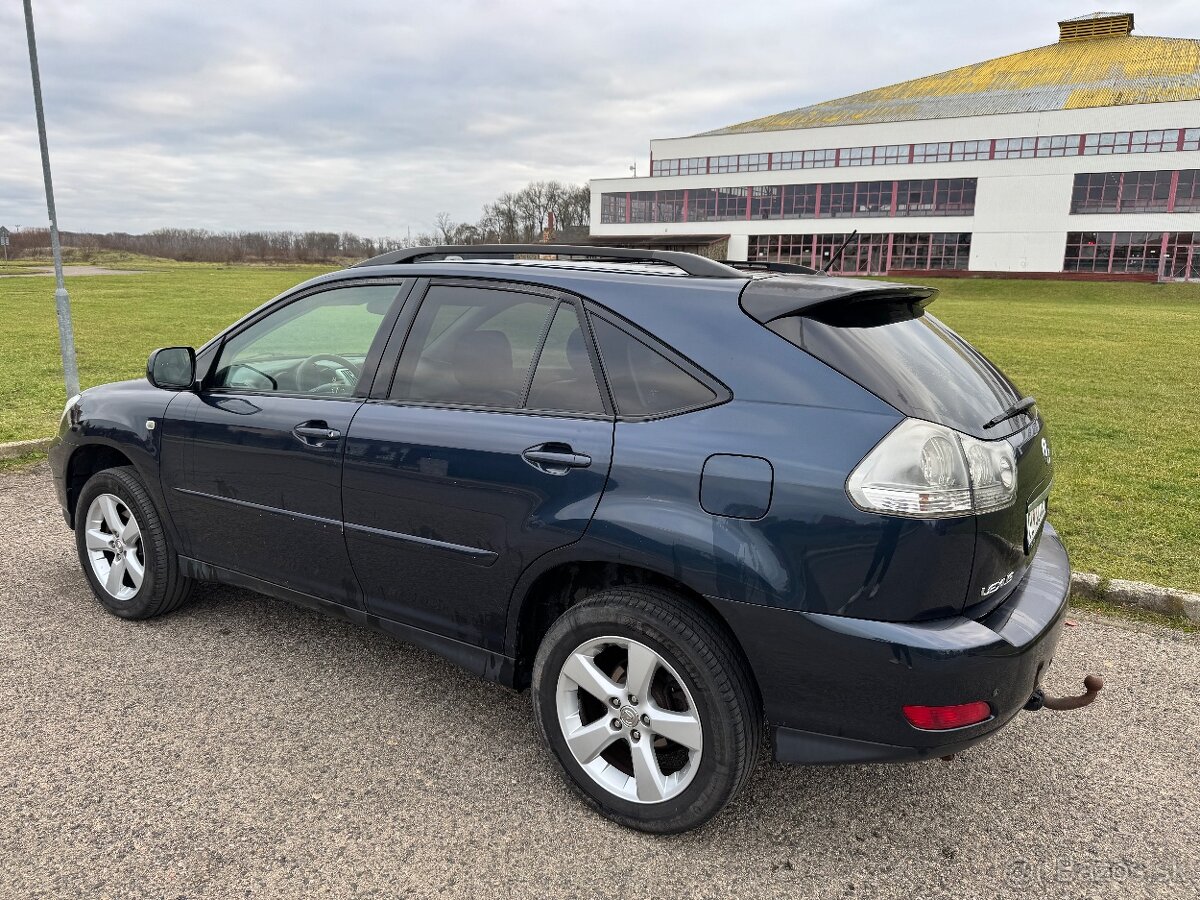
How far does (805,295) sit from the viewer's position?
2541 mm

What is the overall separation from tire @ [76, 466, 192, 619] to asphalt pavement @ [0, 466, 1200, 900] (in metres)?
0.25

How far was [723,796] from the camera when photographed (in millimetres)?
2480

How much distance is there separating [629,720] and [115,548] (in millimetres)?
2847

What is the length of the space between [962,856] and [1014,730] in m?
0.87

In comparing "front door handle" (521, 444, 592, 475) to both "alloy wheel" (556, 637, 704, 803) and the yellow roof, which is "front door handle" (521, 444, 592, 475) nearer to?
"alloy wheel" (556, 637, 704, 803)

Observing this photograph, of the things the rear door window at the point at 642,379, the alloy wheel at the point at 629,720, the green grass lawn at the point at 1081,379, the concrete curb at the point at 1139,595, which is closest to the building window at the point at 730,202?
the green grass lawn at the point at 1081,379

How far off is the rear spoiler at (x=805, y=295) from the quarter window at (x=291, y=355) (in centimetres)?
150

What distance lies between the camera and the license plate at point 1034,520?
258 centimetres

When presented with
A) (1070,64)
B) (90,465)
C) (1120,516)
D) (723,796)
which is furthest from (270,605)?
(1070,64)

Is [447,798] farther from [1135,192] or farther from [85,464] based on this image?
[1135,192]

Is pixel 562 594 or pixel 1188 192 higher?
pixel 1188 192

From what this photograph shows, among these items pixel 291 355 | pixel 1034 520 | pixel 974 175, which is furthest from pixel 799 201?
pixel 1034 520

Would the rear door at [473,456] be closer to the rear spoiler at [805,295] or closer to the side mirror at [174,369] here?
the rear spoiler at [805,295]

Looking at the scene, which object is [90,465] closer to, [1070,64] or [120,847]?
A: [120,847]
